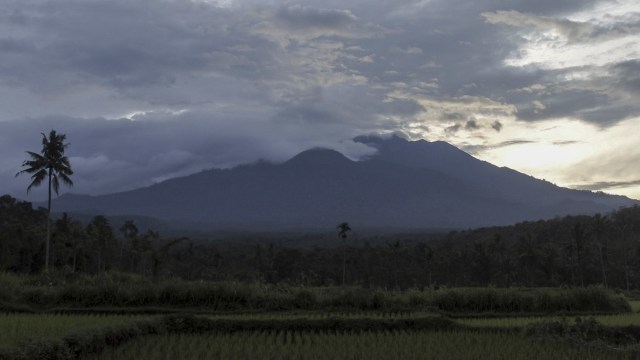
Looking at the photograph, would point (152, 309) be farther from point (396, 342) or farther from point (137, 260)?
point (137, 260)

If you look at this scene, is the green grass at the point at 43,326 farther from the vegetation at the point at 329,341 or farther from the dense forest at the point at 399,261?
the dense forest at the point at 399,261

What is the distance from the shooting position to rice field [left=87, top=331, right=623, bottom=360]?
13.8 m

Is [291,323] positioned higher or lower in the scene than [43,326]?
lower

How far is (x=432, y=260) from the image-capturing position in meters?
90.6

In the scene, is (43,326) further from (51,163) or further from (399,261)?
(399,261)

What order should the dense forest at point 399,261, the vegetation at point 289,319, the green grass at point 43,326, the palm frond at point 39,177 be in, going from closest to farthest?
the green grass at point 43,326, the vegetation at point 289,319, the palm frond at point 39,177, the dense forest at point 399,261

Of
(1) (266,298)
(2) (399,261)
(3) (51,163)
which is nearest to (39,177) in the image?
(3) (51,163)

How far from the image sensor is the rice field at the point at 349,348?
45.1 ft

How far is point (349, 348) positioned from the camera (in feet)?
49.4

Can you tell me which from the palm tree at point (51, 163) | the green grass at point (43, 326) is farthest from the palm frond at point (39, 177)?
the green grass at point (43, 326)

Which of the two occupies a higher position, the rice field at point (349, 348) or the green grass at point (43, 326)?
the green grass at point (43, 326)

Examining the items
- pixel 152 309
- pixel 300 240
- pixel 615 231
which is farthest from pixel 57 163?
pixel 300 240

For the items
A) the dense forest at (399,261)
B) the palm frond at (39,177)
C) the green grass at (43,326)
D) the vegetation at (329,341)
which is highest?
the palm frond at (39,177)

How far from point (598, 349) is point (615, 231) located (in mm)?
101445
